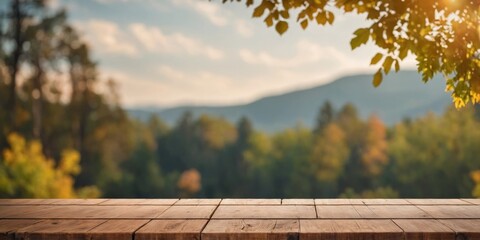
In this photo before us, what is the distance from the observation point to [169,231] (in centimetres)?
381

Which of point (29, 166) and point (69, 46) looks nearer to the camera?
point (29, 166)

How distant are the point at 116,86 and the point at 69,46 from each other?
911cm

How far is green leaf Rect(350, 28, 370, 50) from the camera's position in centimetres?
403

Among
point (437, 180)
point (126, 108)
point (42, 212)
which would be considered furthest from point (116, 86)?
point (42, 212)

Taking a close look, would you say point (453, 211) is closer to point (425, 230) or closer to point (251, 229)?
point (425, 230)

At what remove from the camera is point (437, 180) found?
54000 mm

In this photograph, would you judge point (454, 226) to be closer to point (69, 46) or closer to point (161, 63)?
point (69, 46)

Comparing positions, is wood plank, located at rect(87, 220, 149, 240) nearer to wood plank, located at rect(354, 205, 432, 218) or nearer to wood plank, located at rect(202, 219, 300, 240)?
wood plank, located at rect(202, 219, 300, 240)

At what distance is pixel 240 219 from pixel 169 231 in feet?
2.23

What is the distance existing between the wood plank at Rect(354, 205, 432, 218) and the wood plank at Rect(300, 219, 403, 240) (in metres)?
0.29

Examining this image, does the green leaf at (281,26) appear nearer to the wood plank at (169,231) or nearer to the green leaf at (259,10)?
the green leaf at (259,10)

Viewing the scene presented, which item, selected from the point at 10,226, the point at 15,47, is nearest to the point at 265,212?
Result: the point at 10,226

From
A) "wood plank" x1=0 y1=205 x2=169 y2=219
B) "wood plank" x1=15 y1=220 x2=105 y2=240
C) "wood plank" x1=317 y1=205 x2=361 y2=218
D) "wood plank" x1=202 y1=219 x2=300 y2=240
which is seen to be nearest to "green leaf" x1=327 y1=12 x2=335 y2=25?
"wood plank" x1=317 y1=205 x2=361 y2=218

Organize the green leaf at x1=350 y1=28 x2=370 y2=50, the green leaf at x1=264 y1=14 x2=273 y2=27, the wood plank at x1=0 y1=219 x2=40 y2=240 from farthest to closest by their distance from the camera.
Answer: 1. the green leaf at x1=264 y1=14 x2=273 y2=27
2. the green leaf at x1=350 y1=28 x2=370 y2=50
3. the wood plank at x1=0 y1=219 x2=40 y2=240
